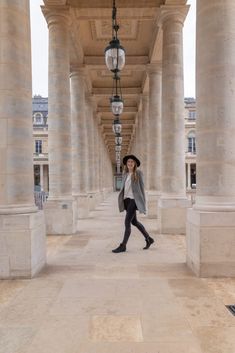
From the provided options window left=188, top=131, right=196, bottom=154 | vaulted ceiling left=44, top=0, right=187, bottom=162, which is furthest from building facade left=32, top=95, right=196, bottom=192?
vaulted ceiling left=44, top=0, right=187, bottom=162

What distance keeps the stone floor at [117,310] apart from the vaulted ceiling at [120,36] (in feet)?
30.5

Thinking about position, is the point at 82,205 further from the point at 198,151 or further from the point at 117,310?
the point at 117,310

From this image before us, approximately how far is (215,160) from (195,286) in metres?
2.09

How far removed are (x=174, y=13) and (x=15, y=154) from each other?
833cm

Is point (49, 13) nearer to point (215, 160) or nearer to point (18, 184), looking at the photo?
point (18, 184)

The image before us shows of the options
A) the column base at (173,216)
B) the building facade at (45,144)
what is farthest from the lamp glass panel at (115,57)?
the building facade at (45,144)

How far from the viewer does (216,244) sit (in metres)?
5.33

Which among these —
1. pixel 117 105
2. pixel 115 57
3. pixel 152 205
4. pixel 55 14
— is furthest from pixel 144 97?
pixel 115 57

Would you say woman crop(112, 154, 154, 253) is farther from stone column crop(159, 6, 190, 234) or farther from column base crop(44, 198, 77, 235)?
column base crop(44, 198, 77, 235)

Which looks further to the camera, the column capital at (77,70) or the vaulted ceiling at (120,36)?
the column capital at (77,70)

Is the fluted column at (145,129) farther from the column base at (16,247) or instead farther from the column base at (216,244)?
the column base at (16,247)

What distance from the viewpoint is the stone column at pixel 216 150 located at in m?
5.33

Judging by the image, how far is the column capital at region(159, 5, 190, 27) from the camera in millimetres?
11023

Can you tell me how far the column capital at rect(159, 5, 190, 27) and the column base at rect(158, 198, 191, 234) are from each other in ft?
20.0
